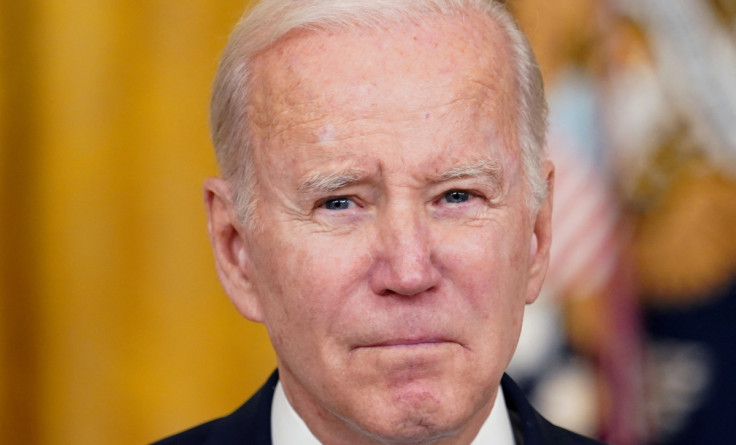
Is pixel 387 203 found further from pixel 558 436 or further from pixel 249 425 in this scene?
pixel 558 436

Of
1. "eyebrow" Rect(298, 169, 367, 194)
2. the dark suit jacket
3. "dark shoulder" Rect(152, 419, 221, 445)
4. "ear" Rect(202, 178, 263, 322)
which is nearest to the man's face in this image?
"eyebrow" Rect(298, 169, 367, 194)

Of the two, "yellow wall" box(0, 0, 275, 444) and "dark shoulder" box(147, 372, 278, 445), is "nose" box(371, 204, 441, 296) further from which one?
"yellow wall" box(0, 0, 275, 444)

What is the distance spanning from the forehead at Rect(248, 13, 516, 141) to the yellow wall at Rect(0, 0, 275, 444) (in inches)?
55.4

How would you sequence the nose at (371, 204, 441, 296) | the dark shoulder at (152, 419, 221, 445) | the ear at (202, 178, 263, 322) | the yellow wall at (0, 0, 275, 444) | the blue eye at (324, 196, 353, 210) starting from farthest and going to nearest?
the yellow wall at (0, 0, 275, 444) < the dark shoulder at (152, 419, 221, 445) < the ear at (202, 178, 263, 322) < the blue eye at (324, 196, 353, 210) < the nose at (371, 204, 441, 296)

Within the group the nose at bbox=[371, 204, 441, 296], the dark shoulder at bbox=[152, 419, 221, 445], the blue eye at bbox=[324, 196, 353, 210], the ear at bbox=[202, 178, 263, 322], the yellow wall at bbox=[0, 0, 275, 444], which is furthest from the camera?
the yellow wall at bbox=[0, 0, 275, 444]

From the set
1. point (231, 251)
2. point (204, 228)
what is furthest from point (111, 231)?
point (231, 251)

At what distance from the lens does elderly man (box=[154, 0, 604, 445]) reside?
1.90 metres

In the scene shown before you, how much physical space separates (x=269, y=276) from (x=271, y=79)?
36cm

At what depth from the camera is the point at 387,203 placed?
1.91m

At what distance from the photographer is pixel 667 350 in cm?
345

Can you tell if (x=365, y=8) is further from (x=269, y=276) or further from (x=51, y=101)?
(x=51, y=101)

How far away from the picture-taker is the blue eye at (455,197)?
197 cm

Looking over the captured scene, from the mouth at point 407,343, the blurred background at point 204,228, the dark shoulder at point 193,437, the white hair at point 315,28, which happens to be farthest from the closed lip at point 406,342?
the blurred background at point 204,228

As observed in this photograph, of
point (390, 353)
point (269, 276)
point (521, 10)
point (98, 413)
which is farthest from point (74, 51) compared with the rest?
point (390, 353)
